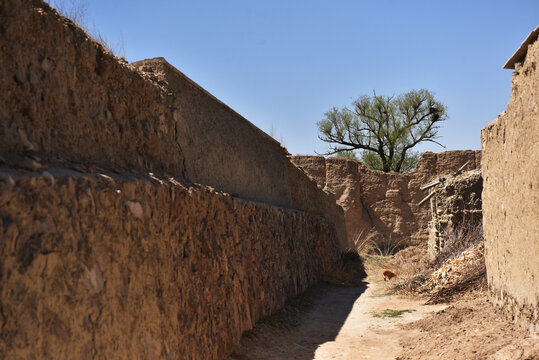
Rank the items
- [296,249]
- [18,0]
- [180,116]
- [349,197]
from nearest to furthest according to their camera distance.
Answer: [18,0] < [180,116] < [296,249] < [349,197]

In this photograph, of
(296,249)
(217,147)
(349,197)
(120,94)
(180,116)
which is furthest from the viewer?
(349,197)

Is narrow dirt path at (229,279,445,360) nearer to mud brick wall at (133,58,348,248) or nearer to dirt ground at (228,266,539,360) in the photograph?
dirt ground at (228,266,539,360)

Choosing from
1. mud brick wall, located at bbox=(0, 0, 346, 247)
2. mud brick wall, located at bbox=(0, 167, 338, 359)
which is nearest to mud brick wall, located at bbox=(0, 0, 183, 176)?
mud brick wall, located at bbox=(0, 0, 346, 247)

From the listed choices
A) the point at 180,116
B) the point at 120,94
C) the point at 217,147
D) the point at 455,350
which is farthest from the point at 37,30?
the point at 455,350

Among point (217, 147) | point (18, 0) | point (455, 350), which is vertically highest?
point (18, 0)

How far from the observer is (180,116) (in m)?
5.90

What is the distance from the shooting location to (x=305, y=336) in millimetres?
6410

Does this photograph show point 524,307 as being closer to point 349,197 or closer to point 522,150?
point 522,150

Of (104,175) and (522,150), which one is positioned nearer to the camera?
(104,175)

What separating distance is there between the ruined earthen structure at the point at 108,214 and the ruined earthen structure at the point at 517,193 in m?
2.64

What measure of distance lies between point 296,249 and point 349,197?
11.5 metres

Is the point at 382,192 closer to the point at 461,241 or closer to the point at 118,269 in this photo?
the point at 461,241

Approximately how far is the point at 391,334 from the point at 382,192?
47.7 ft

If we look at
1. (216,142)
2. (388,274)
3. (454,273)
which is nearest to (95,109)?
(216,142)
